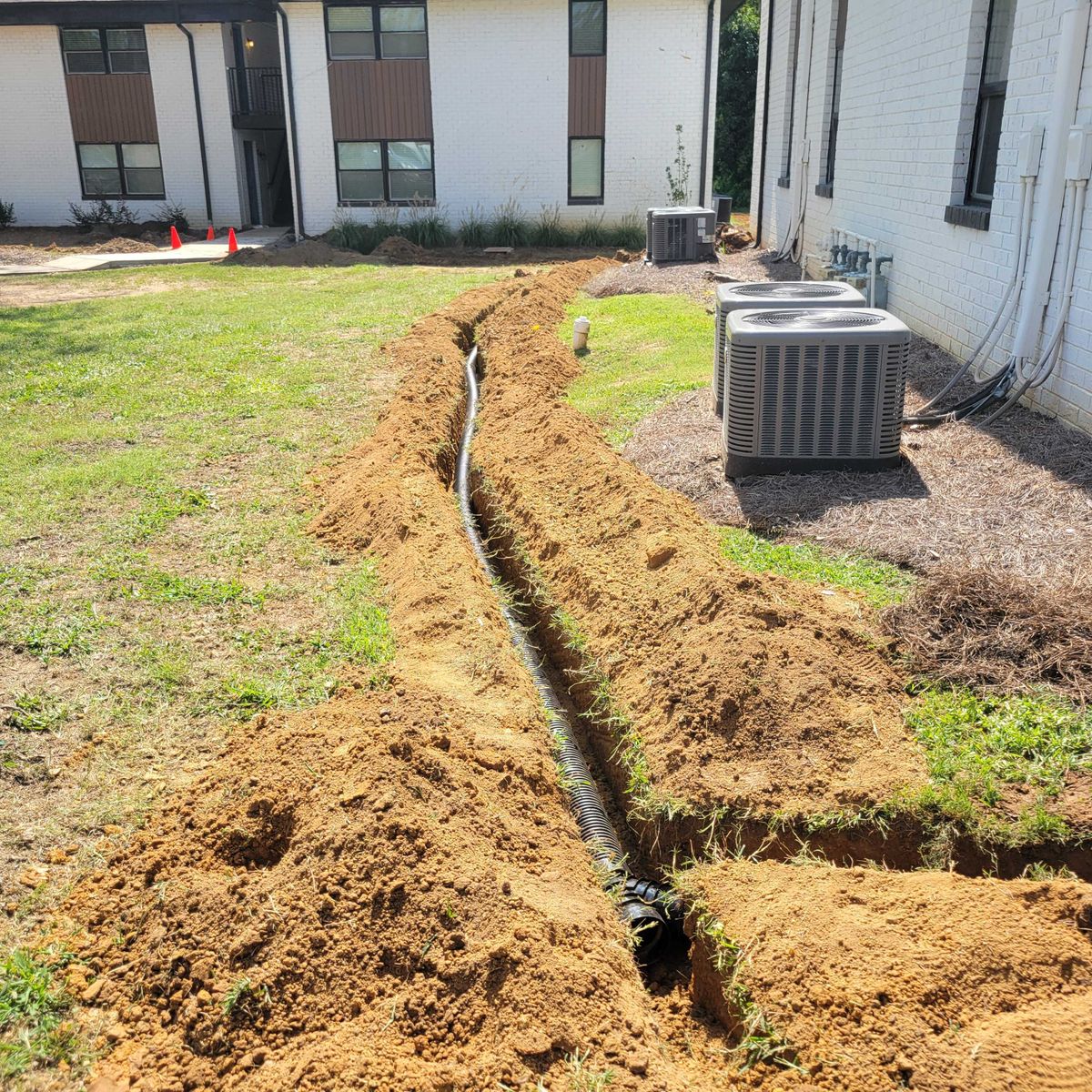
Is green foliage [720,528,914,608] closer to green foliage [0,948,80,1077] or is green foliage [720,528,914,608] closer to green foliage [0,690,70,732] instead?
green foliage [0,690,70,732]

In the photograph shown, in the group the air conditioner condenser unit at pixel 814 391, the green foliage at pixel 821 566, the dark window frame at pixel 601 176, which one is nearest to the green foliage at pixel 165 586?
the green foliage at pixel 821 566

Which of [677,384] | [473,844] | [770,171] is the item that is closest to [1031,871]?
[473,844]

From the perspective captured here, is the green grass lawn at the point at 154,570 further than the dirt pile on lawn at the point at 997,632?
No

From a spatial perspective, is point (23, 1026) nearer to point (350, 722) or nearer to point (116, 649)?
point (350, 722)

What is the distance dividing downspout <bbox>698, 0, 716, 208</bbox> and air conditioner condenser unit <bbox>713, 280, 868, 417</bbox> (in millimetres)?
15490

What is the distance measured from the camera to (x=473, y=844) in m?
3.29

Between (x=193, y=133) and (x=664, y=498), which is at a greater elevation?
(x=193, y=133)

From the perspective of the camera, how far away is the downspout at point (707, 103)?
21219 millimetres

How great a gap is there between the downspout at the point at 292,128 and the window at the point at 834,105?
12.6 m

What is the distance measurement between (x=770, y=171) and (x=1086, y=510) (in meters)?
13.8

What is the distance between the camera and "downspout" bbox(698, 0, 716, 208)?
21219 mm

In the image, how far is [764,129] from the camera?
713 inches

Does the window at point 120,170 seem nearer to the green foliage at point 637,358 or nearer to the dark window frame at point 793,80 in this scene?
the dark window frame at point 793,80

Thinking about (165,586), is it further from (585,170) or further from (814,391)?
(585,170)
